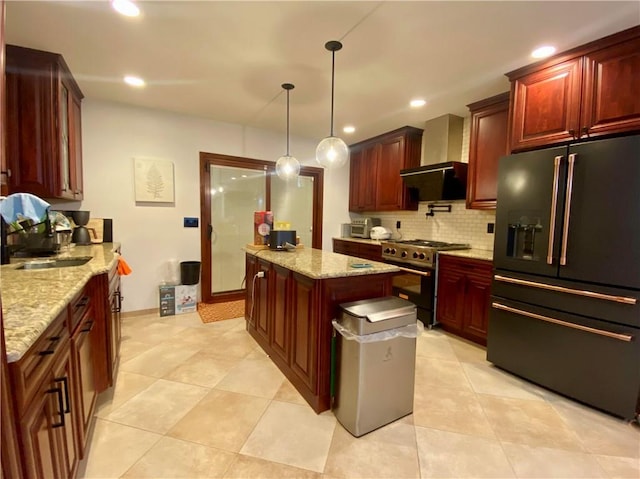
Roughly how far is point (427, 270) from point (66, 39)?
3.66m

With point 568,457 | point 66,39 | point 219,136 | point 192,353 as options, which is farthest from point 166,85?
point 568,457

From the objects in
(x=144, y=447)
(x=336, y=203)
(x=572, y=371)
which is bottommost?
(x=144, y=447)

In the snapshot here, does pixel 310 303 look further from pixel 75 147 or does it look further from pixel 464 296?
pixel 75 147

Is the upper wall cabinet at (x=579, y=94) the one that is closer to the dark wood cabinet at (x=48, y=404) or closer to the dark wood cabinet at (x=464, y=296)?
the dark wood cabinet at (x=464, y=296)

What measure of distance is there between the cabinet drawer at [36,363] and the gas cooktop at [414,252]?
9.87ft

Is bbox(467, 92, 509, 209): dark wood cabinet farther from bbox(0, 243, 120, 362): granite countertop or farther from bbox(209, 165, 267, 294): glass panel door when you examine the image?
bbox(0, 243, 120, 362): granite countertop

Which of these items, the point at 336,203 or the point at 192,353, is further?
the point at 336,203

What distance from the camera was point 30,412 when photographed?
88 cm

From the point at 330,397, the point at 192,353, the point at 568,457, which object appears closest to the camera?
the point at 568,457

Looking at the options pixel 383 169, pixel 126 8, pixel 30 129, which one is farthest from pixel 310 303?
pixel 383 169

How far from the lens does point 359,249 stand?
14.8 ft

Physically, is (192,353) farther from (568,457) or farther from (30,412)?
(568,457)

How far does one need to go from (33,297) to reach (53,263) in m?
1.15

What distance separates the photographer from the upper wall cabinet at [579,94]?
1.93 m
